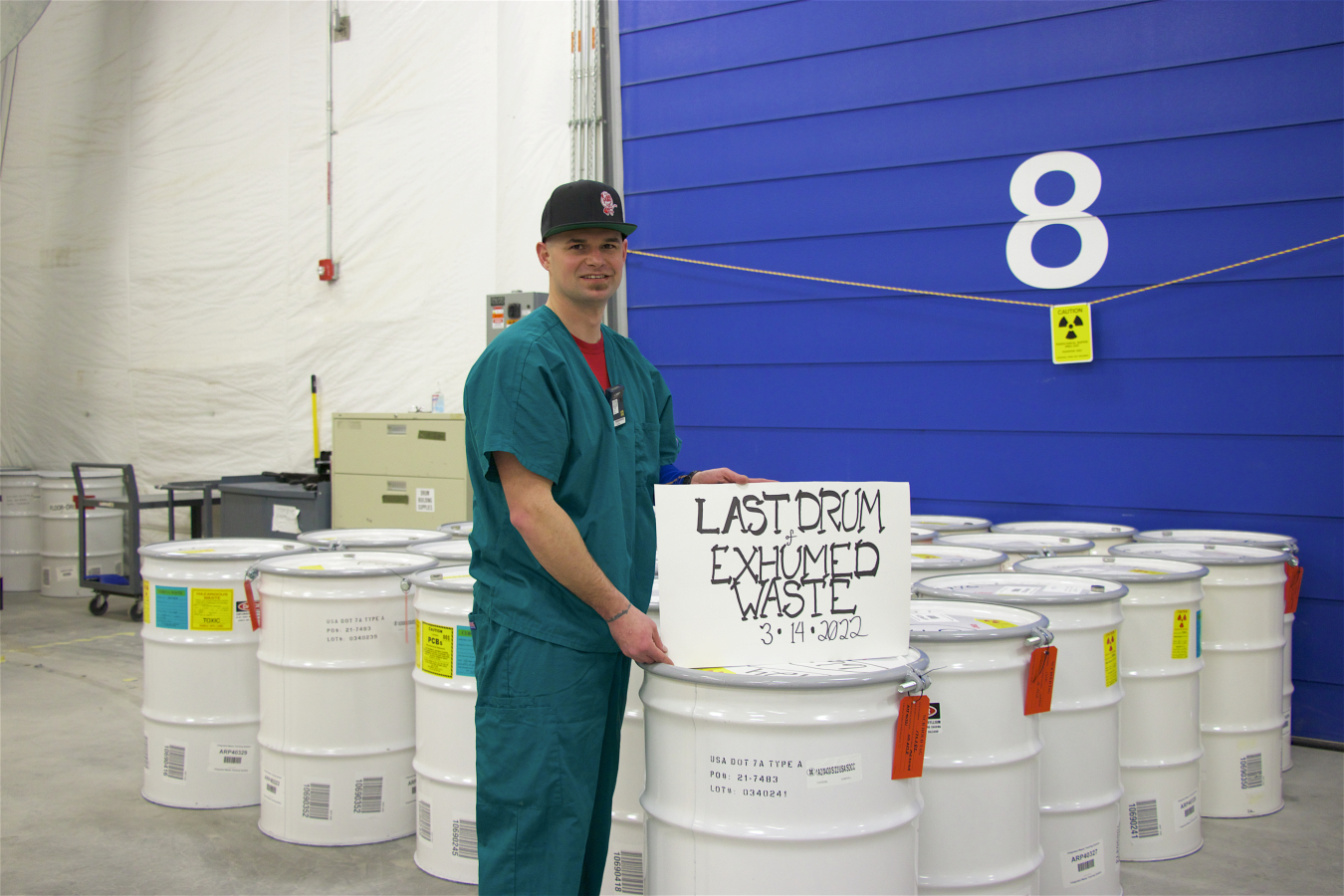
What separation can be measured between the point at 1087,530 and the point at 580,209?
272 cm

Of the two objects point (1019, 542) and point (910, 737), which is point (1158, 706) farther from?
point (910, 737)

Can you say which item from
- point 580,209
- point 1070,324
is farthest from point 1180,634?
point 580,209

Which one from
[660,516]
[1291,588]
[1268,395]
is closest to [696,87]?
[1268,395]

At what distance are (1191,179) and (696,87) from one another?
2199mm

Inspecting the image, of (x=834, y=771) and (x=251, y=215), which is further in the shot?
(x=251, y=215)

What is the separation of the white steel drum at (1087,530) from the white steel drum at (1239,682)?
1.45 ft

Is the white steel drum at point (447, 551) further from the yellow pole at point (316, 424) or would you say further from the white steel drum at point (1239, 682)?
the yellow pole at point (316, 424)

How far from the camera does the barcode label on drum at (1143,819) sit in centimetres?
268

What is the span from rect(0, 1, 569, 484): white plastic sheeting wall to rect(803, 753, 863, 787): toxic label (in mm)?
4260

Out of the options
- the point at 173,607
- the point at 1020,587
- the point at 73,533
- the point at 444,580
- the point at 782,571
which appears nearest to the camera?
the point at 782,571

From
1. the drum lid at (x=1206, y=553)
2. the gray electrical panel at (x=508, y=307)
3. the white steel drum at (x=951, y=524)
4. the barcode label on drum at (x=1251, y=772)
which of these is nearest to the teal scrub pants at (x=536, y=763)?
the drum lid at (x=1206, y=553)

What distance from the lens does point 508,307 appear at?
4.90 m

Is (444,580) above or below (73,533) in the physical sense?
above

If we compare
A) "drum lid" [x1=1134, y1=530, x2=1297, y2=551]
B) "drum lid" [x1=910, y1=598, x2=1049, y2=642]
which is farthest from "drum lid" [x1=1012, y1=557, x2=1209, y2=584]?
"drum lid" [x1=1134, y1=530, x2=1297, y2=551]
